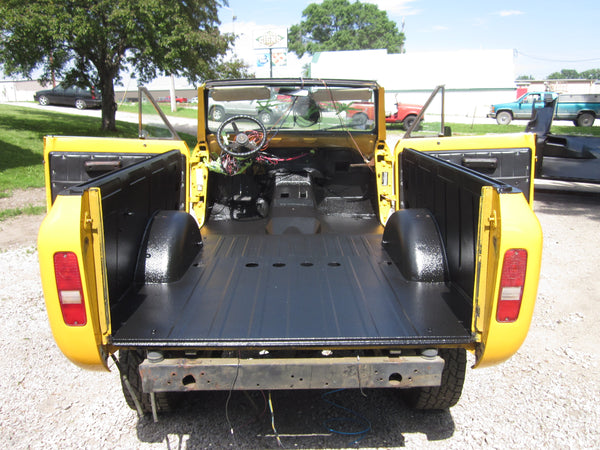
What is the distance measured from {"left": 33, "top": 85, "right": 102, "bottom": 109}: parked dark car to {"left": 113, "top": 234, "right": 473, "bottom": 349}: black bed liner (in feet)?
89.8

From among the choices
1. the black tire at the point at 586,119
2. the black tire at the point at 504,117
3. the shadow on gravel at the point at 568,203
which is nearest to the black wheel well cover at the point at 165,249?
the shadow on gravel at the point at 568,203

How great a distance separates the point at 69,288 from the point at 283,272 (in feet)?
4.37

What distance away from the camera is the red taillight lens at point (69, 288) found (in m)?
1.99

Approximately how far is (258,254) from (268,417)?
110cm

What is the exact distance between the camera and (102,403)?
3021mm

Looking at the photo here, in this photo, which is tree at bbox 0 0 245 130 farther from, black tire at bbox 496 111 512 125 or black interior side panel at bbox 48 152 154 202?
black tire at bbox 496 111 512 125

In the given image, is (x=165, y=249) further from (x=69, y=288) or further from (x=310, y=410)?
(x=310, y=410)

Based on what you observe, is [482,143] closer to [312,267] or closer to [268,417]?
[312,267]

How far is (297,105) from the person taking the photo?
15.8 ft

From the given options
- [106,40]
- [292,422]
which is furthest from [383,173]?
[106,40]

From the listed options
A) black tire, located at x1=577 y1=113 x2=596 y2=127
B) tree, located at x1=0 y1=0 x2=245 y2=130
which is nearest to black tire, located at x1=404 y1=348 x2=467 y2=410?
tree, located at x1=0 y1=0 x2=245 y2=130

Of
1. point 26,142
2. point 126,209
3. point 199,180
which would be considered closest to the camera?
point 126,209

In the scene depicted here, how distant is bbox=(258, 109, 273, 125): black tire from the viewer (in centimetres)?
483

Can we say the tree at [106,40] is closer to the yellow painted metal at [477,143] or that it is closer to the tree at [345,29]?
the yellow painted metal at [477,143]
